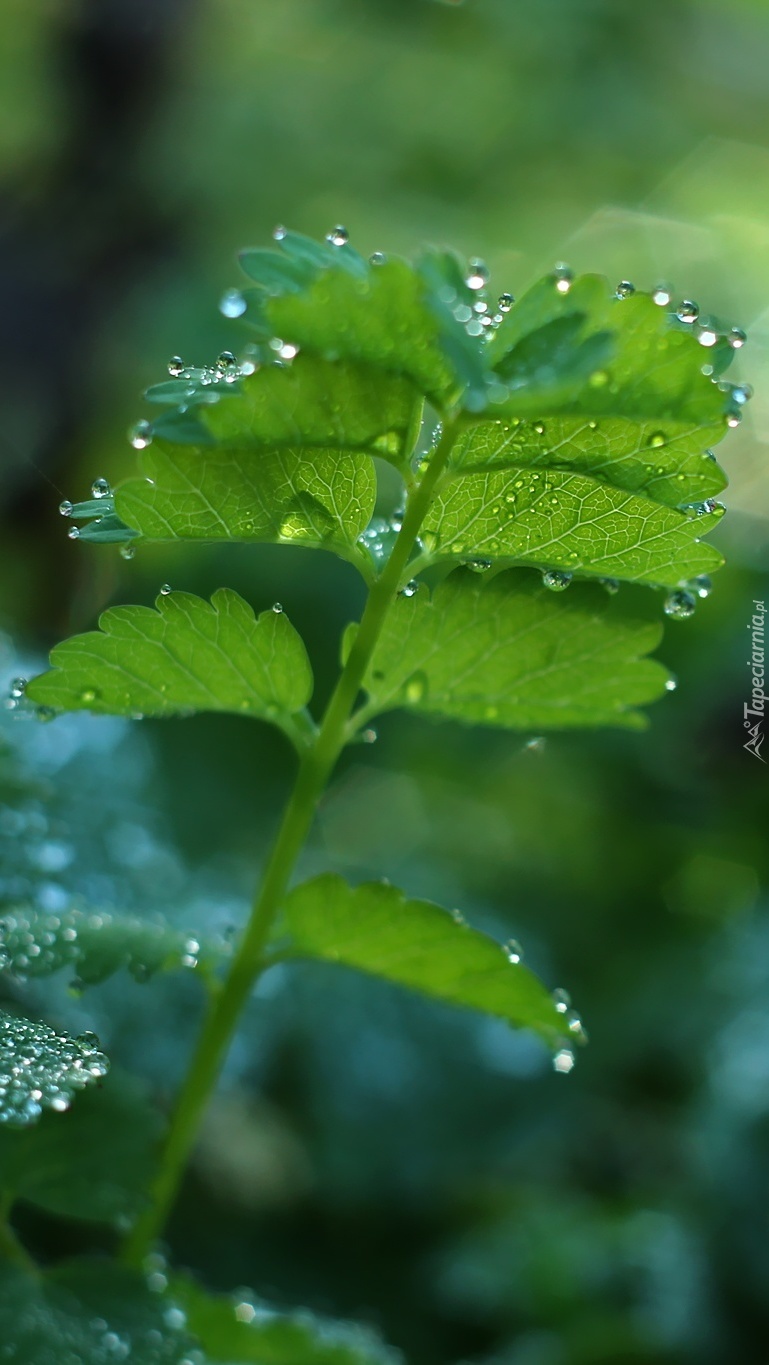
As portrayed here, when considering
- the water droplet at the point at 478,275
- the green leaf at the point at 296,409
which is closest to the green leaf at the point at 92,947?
the green leaf at the point at 296,409

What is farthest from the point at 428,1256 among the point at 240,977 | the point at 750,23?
the point at 750,23

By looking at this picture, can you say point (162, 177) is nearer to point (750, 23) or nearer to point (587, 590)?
point (750, 23)

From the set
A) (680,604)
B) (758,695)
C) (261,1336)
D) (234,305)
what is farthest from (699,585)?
(758,695)

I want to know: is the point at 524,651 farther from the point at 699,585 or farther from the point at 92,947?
the point at 92,947

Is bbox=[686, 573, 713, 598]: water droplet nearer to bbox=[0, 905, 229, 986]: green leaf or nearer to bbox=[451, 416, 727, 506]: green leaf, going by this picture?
bbox=[451, 416, 727, 506]: green leaf

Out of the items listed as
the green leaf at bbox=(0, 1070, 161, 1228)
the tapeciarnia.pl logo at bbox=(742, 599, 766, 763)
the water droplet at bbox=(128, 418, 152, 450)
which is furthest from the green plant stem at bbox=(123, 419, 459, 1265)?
the tapeciarnia.pl logo at bbox=(742, 599, 766, 763)

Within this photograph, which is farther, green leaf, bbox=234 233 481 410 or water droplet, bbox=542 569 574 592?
water droplet, bbox=542 569 574 592
